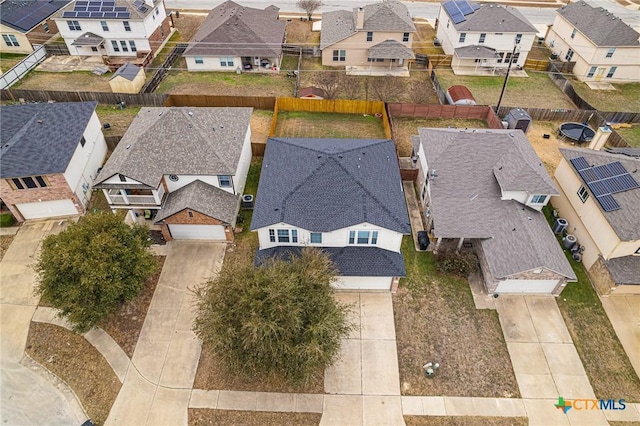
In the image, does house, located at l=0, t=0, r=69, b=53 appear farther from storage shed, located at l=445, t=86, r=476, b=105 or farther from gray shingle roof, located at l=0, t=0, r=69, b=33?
storage shed, located at l=445, t=86, r=476, b=105

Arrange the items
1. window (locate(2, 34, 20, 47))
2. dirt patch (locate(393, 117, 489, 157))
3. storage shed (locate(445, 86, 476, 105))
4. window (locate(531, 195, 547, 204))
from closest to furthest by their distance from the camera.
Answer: window (locate(531, 195, 547, 204))
dirt patch (locate(393, 117, 489, 157))
storage shed (locate(445, 86, 476, 105))
window (locate(2, 34, 20, 47))

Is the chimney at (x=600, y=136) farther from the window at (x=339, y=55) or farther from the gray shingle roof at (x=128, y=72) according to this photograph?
the gray shingle roof at (x=128, y=72)

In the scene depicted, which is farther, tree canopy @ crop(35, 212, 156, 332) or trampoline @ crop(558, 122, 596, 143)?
trampoline @ crop(558, 122, 596, 143)

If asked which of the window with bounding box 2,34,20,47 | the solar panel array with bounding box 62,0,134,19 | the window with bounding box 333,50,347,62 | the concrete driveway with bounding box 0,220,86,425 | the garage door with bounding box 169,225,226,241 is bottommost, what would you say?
the concrete driveway with bounding box 0,220,86,425

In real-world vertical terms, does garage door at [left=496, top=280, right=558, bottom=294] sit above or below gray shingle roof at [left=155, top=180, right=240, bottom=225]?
below

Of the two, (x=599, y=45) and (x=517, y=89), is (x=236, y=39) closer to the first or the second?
(x=517, y=89)

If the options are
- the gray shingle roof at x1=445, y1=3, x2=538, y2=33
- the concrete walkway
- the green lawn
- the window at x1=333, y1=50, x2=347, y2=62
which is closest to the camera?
the concrete walkway

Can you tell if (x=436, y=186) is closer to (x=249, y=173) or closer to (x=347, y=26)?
(x=249, y=173)

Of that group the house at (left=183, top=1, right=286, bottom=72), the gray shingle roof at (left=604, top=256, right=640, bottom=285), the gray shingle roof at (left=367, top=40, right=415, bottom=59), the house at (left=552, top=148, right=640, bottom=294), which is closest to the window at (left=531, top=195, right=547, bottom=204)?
the house at (left=552, top=148, right=640, bottom=294)
